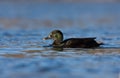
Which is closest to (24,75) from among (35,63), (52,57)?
(35,63)

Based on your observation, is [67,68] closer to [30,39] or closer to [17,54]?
[17,54]

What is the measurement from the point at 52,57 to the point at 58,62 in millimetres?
1034

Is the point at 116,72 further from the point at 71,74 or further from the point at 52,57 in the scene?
the point at 52,57

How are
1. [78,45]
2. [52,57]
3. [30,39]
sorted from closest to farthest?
[52,57], [78,45], [30,39]

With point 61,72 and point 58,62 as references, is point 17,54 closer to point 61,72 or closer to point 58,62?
point 58,62

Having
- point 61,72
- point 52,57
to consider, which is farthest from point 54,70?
point 52,57

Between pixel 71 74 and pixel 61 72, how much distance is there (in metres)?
0.32

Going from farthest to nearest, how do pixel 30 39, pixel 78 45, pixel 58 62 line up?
pixel 30 39, pixel 78 45, pixel 58 62

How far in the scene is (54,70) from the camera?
45.6 feet

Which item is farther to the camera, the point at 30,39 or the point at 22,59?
the point at 30,39

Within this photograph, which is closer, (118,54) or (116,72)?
(116,72)

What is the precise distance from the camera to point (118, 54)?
55.2ft

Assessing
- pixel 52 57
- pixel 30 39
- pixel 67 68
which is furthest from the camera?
pixel 30 39

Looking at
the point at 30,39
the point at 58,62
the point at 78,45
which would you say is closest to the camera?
the point at 58,62
